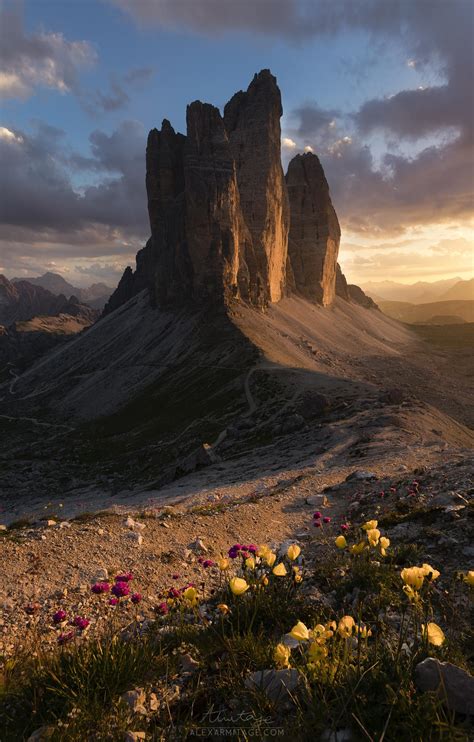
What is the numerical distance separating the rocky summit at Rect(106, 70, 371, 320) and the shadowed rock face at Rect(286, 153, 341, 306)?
617 centimetres

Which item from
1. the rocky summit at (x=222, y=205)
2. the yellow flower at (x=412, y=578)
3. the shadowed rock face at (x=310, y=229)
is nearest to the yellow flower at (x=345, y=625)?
the yellow flower at (x=412, y=578)

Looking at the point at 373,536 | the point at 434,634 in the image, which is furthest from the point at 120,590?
the point at 434,634

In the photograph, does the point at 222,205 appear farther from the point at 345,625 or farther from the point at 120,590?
the point at 345,625

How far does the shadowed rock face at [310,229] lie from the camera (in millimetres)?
138625

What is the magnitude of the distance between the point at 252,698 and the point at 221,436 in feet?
129

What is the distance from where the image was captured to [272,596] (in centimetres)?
579

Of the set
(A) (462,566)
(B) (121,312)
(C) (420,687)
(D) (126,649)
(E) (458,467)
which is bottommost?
(E) (458,467)

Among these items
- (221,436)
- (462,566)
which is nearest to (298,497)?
(462,566)

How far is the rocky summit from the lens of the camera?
307 ft

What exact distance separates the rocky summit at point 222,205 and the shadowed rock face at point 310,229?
617 cm

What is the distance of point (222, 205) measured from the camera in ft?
308

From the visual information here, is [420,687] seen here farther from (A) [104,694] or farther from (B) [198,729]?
(A) [104,694]

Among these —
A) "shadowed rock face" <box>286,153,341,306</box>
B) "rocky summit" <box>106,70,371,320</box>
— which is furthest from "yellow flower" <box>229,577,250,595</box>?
"shadowed rock face" <box>286,153,341,306</box>

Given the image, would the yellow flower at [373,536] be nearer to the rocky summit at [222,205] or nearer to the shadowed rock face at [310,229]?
the rocky summit at [222,205]
